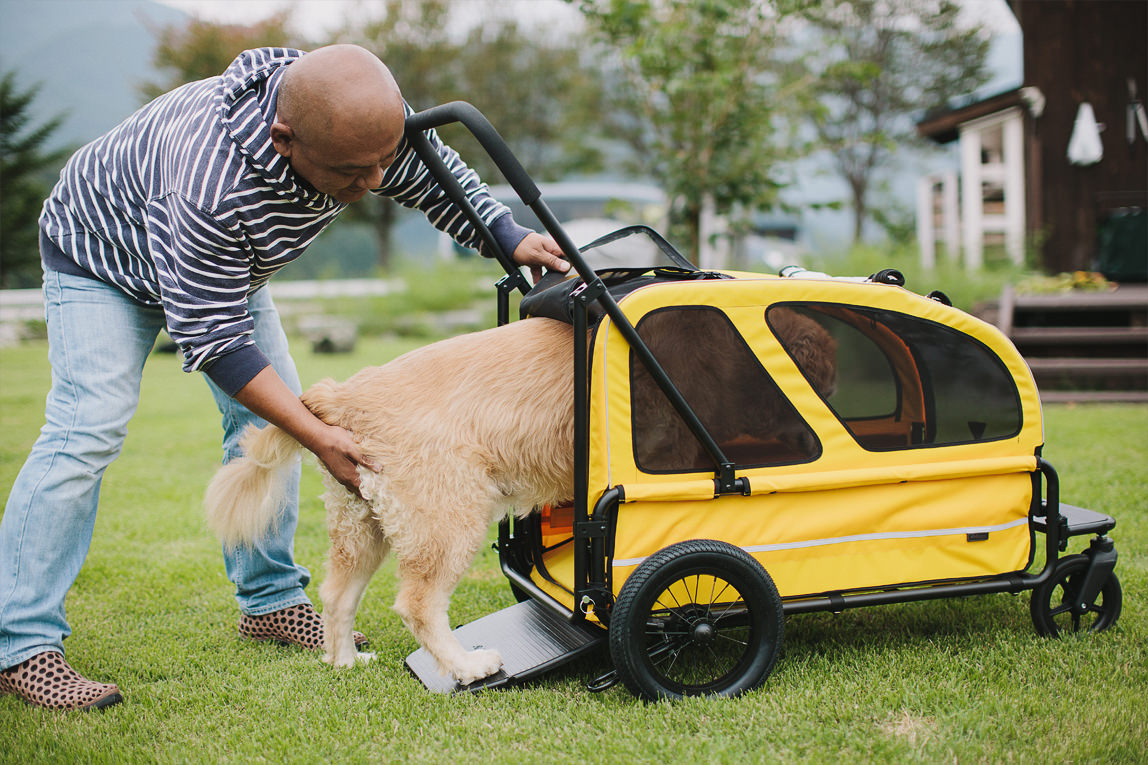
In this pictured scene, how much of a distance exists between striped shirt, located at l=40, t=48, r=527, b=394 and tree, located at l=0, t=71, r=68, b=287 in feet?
66.5

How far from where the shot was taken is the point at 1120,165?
10.2 m

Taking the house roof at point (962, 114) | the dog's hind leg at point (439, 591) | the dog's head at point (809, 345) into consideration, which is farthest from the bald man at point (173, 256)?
the house roof at point (962, 114)

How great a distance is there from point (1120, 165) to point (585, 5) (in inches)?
282

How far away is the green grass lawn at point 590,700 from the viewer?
80.6 inches

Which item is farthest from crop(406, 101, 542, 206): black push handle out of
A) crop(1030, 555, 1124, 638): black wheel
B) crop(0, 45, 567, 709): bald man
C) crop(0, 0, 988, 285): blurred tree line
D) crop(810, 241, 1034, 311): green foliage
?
crop(0, 0, 988, 285): blurred tree line

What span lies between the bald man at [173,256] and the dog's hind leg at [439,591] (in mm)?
297

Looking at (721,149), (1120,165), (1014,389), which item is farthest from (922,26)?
(1014,389)

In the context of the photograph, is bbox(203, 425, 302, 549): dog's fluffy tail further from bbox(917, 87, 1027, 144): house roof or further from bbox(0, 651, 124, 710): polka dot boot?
bbox(917, 87, 1027, 144): house roof

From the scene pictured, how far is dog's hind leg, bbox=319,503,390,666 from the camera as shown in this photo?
2508 millimetres

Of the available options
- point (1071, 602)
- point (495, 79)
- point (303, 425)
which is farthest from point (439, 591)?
point (495, 79)

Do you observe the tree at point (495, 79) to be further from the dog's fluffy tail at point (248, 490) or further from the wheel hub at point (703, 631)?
the wheel hub at point (703, 631)

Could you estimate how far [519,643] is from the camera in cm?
260

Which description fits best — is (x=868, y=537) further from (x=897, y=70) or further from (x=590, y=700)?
(x=897, y=70)

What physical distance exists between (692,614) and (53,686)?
1.76m
